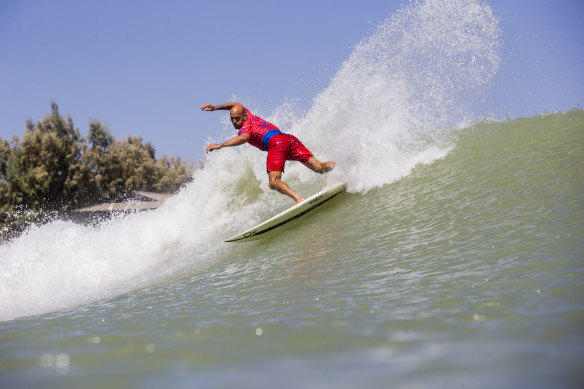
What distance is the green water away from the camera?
4.99ft

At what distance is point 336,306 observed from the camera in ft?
7.98

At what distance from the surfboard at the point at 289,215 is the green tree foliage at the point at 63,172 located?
25965 mm

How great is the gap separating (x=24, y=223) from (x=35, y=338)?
2922 cm

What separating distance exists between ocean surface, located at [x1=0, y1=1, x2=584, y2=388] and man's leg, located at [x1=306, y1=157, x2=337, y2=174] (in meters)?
0.15

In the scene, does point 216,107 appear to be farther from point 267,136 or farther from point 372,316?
point 372,316

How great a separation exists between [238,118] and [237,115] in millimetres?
50

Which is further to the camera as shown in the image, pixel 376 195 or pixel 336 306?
pixel 376 195

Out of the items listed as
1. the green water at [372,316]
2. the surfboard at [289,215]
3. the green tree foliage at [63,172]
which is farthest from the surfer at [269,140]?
the green tree foliage at [63,172]

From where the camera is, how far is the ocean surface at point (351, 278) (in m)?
1.60

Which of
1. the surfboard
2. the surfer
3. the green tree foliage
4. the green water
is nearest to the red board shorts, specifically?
the surfer

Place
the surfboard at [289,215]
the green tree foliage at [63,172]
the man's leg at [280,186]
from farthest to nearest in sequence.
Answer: the green tree foliage at [63,172]
the man's leg at [280,186]
the surfboard at [289,215]

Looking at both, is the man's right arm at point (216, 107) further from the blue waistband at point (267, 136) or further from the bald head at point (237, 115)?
the blue waistband at point (267, 136)

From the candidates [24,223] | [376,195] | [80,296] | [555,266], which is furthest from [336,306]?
[24,223]

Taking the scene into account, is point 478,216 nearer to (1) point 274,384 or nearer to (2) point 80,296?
(1) point 274,384
